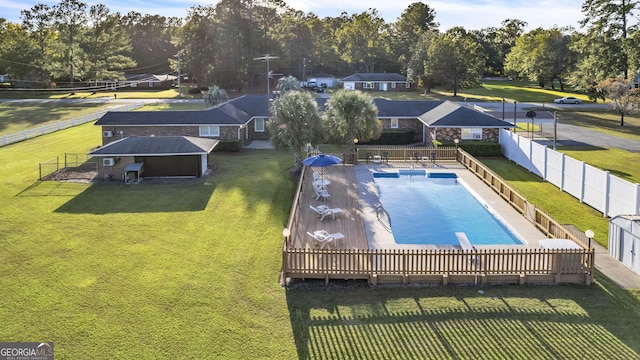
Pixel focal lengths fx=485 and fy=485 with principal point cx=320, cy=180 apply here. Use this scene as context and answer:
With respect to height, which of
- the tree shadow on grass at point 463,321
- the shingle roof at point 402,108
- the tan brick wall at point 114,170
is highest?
the shingle roof at point 402,108

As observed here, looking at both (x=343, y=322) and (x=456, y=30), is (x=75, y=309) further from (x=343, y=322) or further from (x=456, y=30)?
(x=456, y=30)

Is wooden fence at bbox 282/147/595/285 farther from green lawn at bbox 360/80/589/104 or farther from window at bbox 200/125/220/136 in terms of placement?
green lawn at bbox 360/80/589/104

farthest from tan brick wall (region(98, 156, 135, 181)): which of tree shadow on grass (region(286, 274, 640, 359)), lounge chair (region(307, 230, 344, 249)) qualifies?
tree shadow on grass (region(286, 274, 640, 359))

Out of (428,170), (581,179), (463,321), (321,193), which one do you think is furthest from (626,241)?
(428,170)

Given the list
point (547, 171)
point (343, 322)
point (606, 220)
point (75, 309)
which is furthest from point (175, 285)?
point (547, 171)

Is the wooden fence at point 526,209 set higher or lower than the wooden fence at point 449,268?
higher

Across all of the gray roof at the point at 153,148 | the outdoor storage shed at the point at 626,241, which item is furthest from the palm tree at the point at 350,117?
the outdoor storage shed at the point at 626,241

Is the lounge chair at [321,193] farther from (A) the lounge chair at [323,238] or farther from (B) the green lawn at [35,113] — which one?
(B) the green lawn at [35,113]

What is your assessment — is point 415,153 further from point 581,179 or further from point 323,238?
point 323,238
